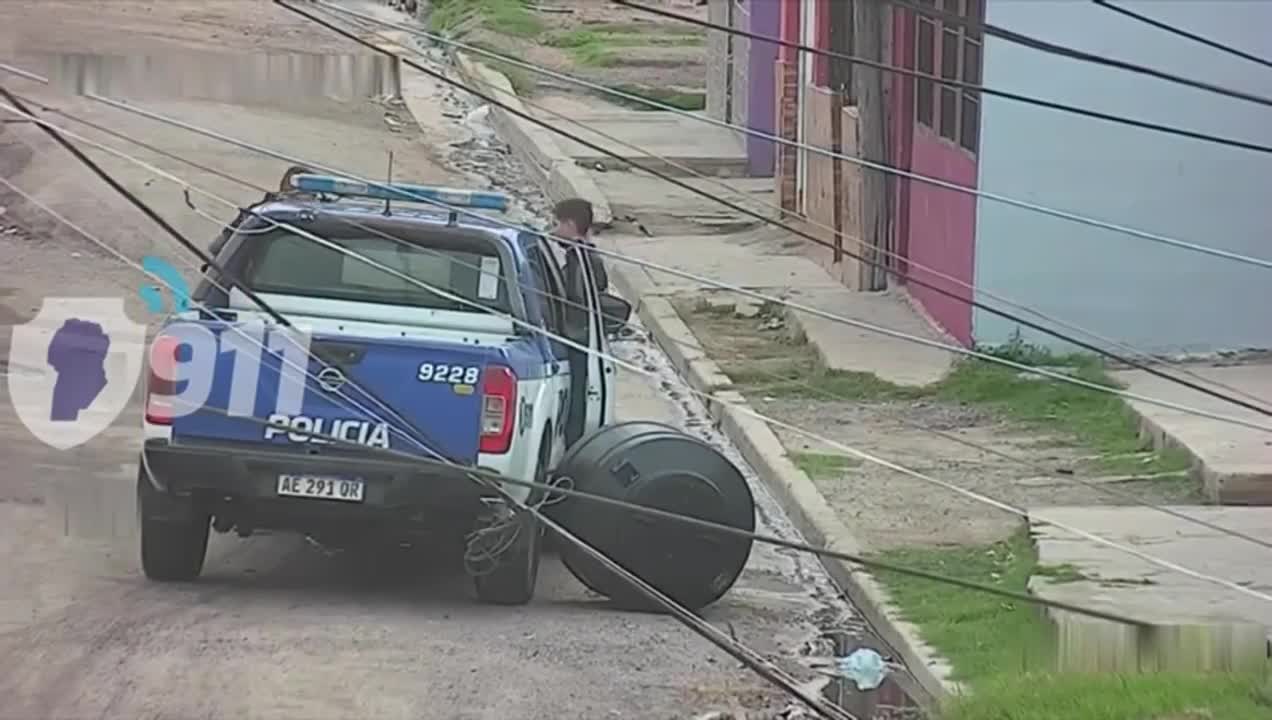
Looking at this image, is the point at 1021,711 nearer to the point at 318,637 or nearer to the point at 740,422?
the point at 318,637

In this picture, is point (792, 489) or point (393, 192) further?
point (792, 489)

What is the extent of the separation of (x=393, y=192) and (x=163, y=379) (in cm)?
144

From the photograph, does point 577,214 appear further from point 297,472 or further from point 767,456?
point 297,472

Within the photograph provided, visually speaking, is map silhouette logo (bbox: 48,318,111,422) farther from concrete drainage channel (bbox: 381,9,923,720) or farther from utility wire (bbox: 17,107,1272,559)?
concrete drainage channel (bbox: 381,9,923,720)

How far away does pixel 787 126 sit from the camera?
23.0 m

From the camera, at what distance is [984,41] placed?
595 inches

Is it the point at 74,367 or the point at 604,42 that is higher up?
the point at 604,42

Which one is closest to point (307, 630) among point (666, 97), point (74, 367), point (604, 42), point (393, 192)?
point (393, 192)

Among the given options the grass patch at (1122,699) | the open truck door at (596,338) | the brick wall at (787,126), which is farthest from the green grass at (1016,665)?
the brick wall at (787,126)

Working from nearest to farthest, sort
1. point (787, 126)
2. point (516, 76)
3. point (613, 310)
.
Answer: point (613, 310)
point (787, 126)
point (516, 76)

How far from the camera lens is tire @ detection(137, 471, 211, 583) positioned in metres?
9.23

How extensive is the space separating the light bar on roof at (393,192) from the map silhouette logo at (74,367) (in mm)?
2728

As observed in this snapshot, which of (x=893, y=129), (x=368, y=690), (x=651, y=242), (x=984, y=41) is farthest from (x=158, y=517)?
(x=651, y=242)

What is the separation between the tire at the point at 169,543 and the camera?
923cm
